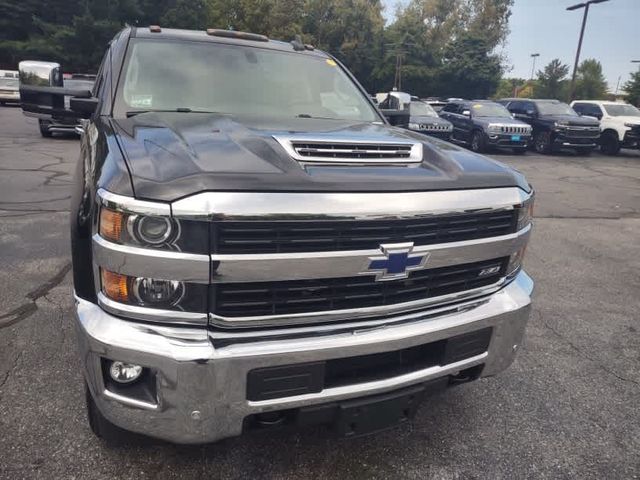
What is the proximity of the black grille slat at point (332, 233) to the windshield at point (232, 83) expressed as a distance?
58.2 inches

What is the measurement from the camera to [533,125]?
18406 millimetres

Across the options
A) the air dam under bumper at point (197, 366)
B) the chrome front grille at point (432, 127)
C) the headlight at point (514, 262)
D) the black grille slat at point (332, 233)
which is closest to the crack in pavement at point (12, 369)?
the air dam under bumper at point (197, 366)

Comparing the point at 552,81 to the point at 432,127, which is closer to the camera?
the point at 432,127

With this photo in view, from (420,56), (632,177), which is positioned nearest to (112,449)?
(632,177)

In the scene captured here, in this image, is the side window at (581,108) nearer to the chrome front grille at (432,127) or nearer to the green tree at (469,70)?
the chrome front grille at (432,127)

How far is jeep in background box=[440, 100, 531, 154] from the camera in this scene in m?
16.2

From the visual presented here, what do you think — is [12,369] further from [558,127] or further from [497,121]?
[558,127]

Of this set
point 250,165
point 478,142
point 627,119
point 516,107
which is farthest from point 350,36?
point 250,165

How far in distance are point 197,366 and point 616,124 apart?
67.1ft

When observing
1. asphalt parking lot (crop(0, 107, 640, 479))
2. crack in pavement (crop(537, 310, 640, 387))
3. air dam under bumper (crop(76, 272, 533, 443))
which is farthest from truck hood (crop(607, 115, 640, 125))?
air dam under bumper (crop(76, 272, 533, 443))

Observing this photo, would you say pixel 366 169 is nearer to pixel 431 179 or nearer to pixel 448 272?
pixel 431 179

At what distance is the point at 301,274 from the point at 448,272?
682mm

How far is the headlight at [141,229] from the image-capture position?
1612 mm

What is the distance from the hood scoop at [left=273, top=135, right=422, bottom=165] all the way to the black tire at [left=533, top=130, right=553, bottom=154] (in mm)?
17468
